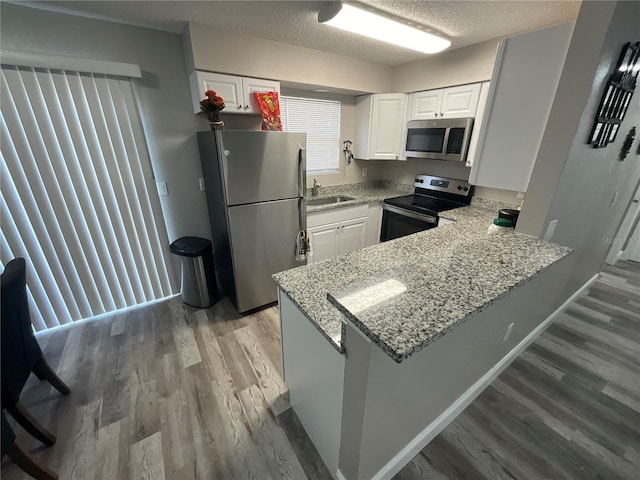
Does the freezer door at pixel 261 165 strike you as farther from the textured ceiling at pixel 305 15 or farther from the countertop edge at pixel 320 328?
the countertop edge at pixel 320 328

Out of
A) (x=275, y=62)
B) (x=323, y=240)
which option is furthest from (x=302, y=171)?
(x=275, y=62)

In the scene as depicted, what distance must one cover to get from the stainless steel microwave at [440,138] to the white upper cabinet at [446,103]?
0.10 m

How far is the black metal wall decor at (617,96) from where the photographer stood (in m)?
1.35

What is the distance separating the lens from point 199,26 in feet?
6.44

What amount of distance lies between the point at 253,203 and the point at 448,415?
6.61ft

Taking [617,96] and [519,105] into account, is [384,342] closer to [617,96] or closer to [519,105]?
[519,105]

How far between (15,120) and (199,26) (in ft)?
4.71

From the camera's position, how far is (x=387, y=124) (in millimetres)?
3137

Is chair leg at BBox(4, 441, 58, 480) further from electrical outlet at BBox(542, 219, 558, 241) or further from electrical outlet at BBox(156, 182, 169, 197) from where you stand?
electrical outlet at BBox(542, 219, 558, 241)

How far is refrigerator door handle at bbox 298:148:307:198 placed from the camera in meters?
2.30

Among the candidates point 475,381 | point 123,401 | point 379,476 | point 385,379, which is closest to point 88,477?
point 123,401

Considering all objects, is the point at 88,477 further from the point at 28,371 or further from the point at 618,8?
the point at 618,8

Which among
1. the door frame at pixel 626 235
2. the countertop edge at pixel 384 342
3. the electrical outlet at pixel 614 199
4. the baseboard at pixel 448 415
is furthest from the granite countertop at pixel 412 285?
the door frame at pixel 626 235

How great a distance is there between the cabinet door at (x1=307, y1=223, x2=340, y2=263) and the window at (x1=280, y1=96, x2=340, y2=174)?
33.9 inches
